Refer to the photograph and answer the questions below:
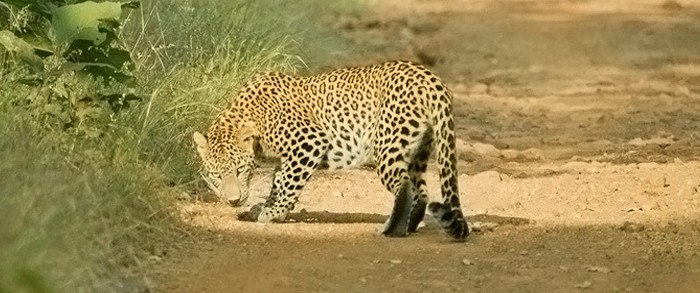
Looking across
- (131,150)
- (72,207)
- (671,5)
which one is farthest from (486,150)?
(671,5)

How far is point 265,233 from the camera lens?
992 cm

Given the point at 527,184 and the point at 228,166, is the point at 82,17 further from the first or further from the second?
the point at 527,184

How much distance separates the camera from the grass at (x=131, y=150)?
7480 mm

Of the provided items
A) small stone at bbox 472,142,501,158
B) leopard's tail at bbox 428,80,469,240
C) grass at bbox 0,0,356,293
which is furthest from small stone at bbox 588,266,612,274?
small stone at bbox 472,142,501,158

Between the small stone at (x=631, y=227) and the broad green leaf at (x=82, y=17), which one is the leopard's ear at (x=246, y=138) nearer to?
the broad green leaf at (x=82, y=17)

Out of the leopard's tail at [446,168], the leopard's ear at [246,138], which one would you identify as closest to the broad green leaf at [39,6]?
the leopard's ear at [246,138]

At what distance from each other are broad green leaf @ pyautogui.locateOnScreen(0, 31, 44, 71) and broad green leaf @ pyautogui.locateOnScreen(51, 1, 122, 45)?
17 cm

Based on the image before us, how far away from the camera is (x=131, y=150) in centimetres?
995

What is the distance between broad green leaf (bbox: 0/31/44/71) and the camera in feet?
28.9

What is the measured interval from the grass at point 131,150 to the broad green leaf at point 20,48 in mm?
286

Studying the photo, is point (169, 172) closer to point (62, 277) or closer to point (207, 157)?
point (207, 157)

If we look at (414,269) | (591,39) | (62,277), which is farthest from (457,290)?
(591,39)

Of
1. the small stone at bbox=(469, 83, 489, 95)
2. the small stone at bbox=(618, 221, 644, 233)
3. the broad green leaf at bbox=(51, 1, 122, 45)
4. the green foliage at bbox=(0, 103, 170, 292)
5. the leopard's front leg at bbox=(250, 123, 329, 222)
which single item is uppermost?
the broad green leaf at bbox=(51, 1, 122, 45)

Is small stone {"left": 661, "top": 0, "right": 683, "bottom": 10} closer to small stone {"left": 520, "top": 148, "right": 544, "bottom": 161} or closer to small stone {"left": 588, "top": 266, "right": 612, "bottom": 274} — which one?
small stone {"left": 520, "top": 148, "right": 544, "bottom": 161}
